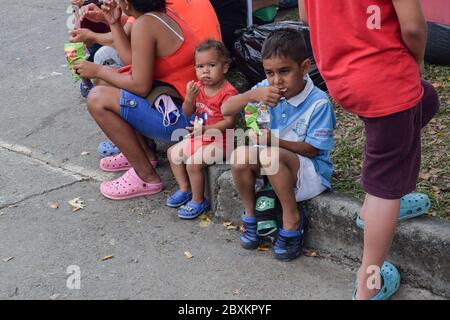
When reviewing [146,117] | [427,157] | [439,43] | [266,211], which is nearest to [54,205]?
[146,117]

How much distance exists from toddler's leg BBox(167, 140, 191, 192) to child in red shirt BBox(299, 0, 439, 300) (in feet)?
4.12

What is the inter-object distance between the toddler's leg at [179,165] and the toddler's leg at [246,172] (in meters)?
0.54

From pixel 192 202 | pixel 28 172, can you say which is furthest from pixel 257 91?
pixel 28 172

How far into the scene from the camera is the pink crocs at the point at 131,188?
3906 mm

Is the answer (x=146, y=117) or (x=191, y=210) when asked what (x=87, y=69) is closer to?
(x=146, y=117)

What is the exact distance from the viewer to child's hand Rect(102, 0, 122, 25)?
3738 mm

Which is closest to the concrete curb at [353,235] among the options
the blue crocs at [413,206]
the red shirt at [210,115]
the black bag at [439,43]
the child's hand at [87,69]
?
the blue crocs at [413,206]

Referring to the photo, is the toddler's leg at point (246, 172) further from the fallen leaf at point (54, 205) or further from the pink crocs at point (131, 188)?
the fallen leaf at point (54, 205)

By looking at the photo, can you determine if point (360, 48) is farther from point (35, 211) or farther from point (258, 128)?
point (35, 211)

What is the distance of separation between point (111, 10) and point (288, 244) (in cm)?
166

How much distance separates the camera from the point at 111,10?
3754 millimetres

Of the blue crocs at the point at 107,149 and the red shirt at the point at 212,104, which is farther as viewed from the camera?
the blue crocs at the point at 107,149

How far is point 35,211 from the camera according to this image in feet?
A: 12.8

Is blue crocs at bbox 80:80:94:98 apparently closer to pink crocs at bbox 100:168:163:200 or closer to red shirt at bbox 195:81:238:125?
pink crocs at bbox 100:168:163:200
